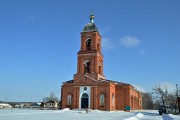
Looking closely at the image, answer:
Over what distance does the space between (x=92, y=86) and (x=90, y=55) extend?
575cm

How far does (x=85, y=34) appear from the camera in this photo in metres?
46.2

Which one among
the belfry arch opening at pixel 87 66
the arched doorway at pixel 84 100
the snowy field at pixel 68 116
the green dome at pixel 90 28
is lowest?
the snowy field at pixel 68 116

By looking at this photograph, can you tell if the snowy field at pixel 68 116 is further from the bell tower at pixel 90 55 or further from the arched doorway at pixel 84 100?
the bell tower at pixel 90 55

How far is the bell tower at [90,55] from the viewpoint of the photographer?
44.2 meters

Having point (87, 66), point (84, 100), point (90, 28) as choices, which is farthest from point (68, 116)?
point (90, 28)

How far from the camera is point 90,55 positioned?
44656 mm

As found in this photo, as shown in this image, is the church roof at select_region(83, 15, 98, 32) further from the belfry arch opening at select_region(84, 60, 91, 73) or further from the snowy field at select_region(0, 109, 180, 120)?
the snowy field at select_region(0, 109, 180, 120)

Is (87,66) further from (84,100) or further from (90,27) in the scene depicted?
(90,27)

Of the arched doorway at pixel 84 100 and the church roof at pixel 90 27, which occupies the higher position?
the church roof at pixel 90 27

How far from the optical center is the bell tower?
44.2m

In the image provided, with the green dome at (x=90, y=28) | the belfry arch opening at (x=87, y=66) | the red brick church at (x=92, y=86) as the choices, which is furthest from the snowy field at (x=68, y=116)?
the green dome at (x=90, y=28)

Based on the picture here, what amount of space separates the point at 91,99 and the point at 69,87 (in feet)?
15.9

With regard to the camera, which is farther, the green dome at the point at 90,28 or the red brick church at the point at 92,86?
the green dome at the point at 90,28

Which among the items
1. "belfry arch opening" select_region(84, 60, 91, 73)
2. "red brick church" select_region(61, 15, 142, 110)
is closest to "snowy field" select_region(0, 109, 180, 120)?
"red brick church" select_region(61, 15, 142, 110)
